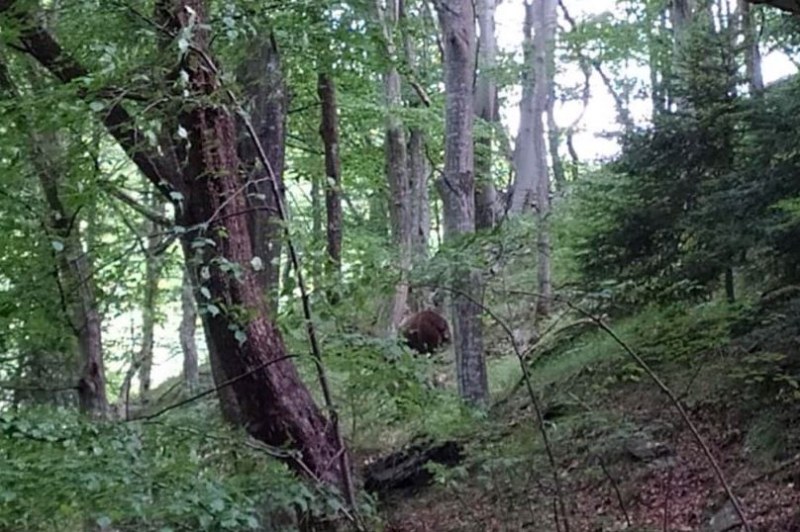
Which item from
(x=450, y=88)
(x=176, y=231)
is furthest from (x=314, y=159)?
(x=176, y=231)

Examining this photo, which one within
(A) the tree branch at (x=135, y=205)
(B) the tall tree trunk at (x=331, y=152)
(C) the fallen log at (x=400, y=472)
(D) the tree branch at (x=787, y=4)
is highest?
(B) the tall tree trunk at (x=331, y=152)

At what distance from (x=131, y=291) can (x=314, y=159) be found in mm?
8145

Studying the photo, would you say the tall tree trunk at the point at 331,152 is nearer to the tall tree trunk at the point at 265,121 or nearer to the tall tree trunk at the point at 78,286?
the tall tree trunk at the point at 78,286

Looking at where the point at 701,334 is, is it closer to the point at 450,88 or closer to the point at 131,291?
the point at 450,88

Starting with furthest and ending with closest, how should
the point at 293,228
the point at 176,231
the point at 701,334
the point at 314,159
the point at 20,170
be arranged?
the point at 314,159
the point at 701,334
the point at 20,170
the point at 293,228
the point at 176,231

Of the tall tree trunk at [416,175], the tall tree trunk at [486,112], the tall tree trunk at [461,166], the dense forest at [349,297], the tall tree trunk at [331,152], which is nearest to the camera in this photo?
the dense forest at [349,297]

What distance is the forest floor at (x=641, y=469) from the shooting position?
5405mm

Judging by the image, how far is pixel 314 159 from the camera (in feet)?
40.4

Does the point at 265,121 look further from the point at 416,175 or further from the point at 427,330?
the point at 427,330

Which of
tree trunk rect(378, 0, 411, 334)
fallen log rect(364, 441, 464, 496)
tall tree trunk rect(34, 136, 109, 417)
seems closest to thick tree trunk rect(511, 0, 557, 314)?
tree trunk rect(378, 0, 411, 334)

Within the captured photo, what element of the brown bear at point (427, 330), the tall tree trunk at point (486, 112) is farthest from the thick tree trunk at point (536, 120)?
the brown bear at point (427, 330)

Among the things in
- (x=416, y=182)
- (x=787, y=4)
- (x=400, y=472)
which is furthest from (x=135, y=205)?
(x=416, y=182)

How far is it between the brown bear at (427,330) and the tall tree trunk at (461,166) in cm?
436

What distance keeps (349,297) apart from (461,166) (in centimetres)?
404
